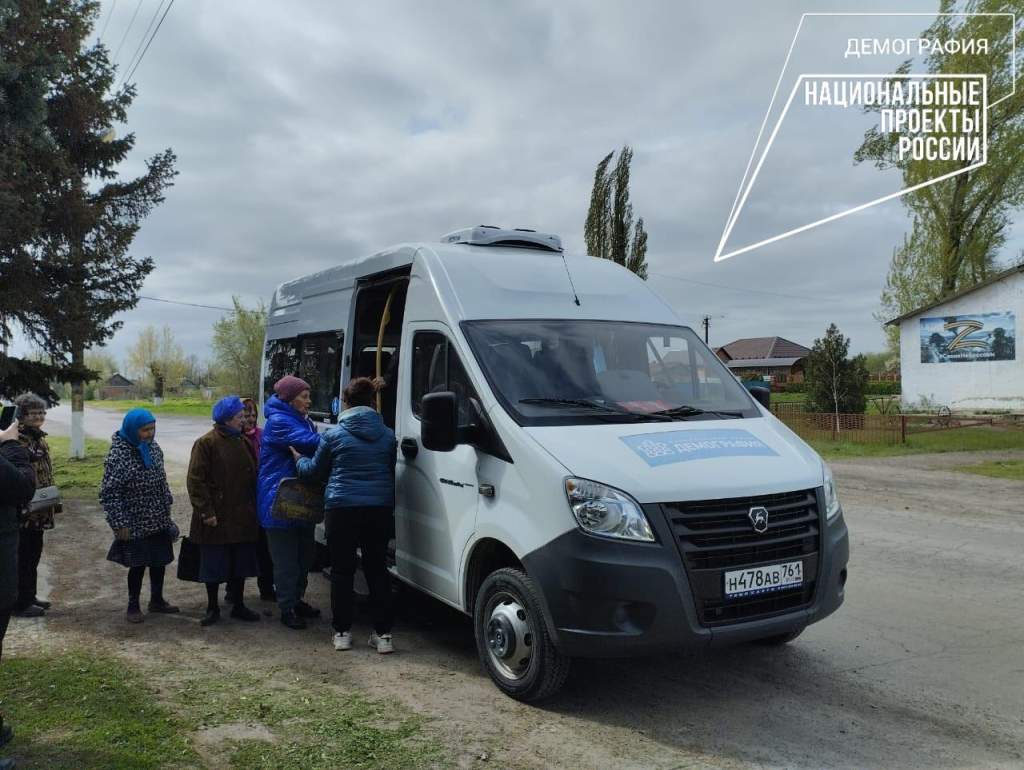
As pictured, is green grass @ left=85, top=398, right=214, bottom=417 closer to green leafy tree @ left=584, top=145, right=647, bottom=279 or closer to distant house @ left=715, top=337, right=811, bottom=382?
green leafy tree @ left=584, top=145, right=647, bottom=279

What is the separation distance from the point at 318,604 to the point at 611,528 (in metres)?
3.74

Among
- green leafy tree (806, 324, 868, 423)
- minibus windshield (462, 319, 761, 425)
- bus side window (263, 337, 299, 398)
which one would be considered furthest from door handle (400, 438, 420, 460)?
green leafy tree (806, 324, 868, 423)

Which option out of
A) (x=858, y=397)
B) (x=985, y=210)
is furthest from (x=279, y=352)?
(x=985, y=210)

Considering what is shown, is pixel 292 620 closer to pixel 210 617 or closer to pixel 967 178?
pixel 210 617

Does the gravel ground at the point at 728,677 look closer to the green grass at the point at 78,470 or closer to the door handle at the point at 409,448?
the door handle at the point at 409,448

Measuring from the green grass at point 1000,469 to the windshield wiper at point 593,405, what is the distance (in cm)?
1263

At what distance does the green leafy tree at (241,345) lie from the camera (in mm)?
55875

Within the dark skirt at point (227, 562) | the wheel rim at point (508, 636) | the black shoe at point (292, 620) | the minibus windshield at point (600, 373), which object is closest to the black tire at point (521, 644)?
the wheel rim at point (508, 636)

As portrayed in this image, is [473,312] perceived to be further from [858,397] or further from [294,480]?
[858,397]

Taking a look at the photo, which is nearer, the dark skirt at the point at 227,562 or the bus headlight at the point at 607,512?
the bus headlight at the point at 607,512

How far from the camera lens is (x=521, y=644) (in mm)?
4496

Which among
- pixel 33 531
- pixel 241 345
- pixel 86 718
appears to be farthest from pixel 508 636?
pixel 241 345

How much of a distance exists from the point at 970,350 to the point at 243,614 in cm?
3165

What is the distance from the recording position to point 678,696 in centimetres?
463
